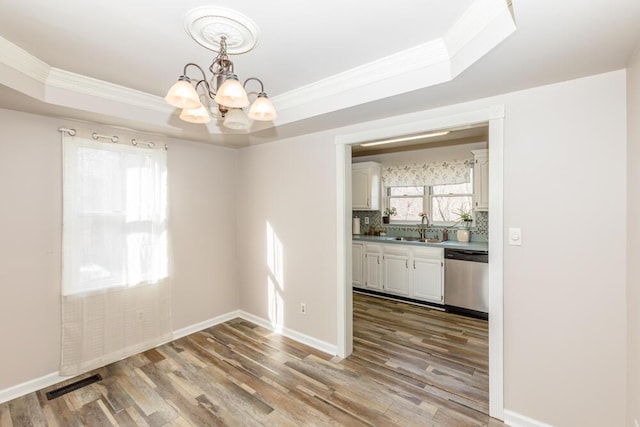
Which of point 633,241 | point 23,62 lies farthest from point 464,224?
point 23,62

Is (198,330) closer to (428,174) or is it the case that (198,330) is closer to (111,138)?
(111,138)

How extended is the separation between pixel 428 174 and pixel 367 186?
1.06m

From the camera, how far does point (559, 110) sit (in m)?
1.90

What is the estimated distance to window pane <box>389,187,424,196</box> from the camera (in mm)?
5242

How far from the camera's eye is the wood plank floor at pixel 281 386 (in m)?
2.18

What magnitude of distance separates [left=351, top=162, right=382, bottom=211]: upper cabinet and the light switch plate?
332 cm

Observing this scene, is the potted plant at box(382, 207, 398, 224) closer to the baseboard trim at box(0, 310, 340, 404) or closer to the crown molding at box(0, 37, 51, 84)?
the baseboard trim at box(0, 310, 340, 404)

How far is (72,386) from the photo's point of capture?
2572 mm

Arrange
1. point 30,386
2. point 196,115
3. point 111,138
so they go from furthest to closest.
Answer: point 111,138 → point 30,386 → point 196,115

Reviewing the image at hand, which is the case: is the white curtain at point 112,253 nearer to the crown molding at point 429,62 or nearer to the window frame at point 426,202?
the crown molding at point 429,62

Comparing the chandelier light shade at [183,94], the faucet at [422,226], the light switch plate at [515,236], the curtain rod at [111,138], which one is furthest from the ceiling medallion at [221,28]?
the faucet at [422,226]

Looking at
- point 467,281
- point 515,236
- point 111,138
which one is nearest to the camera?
point 515,236

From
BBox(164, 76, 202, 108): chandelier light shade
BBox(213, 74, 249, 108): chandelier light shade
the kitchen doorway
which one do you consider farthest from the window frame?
BBox(164, 76, 202, 108): chandelier light shade

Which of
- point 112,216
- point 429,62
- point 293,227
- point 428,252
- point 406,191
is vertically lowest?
point 428,252
